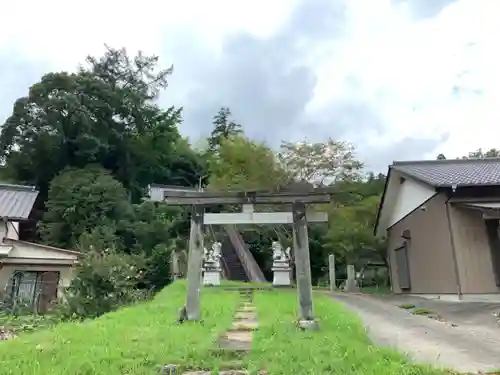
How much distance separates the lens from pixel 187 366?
3.86m

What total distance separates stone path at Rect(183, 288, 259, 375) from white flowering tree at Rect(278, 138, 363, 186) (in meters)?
17.2

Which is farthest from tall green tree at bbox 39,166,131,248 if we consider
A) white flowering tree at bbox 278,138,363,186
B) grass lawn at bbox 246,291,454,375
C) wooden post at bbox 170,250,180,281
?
grass lawn at bbox 246,291,454,375

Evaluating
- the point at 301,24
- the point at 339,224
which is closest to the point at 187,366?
the point at 301,24

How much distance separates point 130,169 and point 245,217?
22770 mm

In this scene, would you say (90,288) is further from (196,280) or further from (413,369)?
(413,369)

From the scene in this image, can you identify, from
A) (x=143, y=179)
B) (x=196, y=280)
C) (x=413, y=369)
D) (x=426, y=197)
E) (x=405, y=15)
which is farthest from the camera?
(x=143, y=179)

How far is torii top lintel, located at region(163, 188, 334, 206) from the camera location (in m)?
6.99

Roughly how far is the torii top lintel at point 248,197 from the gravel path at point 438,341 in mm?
2276

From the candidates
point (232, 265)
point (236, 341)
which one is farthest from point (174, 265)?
point (236, 341)

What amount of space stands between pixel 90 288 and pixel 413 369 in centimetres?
968

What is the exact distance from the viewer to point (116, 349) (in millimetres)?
4434

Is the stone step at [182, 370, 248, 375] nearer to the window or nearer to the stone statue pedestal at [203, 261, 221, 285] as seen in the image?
the stone statue pedestal at [203, 261, 221, 285]

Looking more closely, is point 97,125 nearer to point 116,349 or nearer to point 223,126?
point 223,126

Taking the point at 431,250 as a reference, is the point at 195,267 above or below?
below
